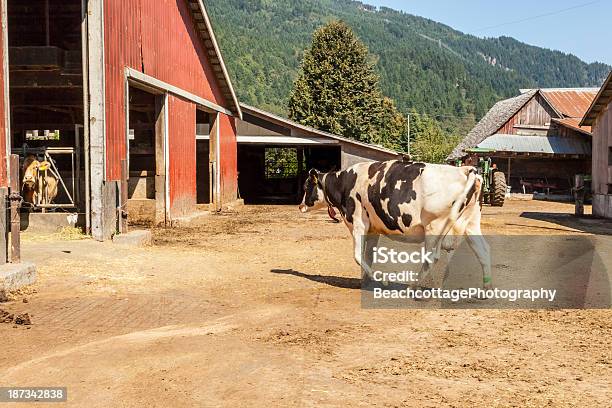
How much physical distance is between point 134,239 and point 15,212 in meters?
4.27

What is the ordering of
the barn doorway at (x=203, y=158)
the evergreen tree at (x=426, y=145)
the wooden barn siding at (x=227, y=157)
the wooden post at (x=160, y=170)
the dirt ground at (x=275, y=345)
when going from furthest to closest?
1. the evergreen tree at (x=426, y=145)
2. the barn doorway at (x=203, y=158)
3. the wooden barn siding at (x=227, y=157)
4. the wooden post at (x=160, y=170)
5. the dirt ground at (x=275, y=345)

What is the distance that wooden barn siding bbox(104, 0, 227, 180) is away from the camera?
15117 millimetres

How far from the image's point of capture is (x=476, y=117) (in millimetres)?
152000

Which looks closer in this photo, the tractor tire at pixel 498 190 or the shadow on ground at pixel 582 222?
the shadow on ground at pixel 582 222

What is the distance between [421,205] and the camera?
29.5 feet

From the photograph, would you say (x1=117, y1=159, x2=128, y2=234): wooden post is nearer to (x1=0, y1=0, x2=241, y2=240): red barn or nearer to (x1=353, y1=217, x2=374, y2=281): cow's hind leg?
(x1=0, y1=0, x2=241, y2=240): red barn

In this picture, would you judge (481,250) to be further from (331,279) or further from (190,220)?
(190,220)

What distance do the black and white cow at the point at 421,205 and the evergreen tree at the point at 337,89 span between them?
1864 inches

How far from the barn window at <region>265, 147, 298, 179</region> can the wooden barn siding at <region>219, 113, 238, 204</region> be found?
34.3 feet

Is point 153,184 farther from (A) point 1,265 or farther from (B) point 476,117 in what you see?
(B) point 476,117

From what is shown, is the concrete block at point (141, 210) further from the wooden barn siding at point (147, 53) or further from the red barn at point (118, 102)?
the wooden barn siding at point (147, 53)

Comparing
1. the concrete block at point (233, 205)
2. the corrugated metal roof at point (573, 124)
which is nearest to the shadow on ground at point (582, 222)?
the concrete block at point (233, 205)

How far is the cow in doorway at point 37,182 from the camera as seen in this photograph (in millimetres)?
16578

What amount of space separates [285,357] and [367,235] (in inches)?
158
